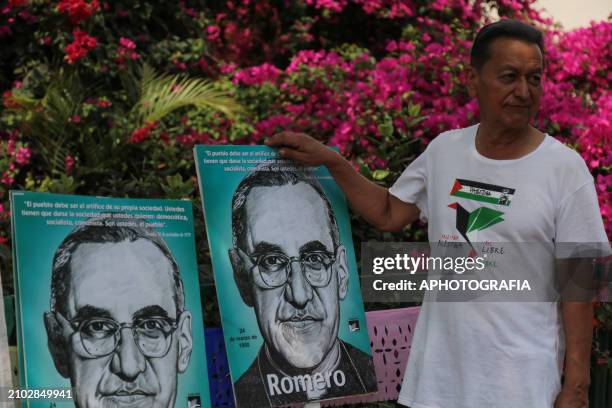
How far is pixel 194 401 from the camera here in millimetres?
2689

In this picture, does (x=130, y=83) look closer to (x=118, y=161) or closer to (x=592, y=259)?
(x=118, y=161)

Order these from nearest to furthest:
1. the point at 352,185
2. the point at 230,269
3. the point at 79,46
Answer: the point at 230,269, the point at 352,185, the point at 79,46

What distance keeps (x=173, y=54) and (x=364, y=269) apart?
3892mm

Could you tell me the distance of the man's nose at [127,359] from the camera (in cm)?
255

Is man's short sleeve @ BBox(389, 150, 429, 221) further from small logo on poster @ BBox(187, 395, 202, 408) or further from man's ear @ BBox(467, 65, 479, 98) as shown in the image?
small logo on poster @ BBox(187, 395, 202, 408)

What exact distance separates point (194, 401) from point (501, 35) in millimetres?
1445

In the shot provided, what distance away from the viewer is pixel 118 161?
237 inches

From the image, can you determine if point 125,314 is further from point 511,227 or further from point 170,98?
point 170,98

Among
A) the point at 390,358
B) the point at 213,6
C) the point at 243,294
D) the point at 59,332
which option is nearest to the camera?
the point at 59,332

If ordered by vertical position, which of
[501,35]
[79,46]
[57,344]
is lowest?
[57,344]

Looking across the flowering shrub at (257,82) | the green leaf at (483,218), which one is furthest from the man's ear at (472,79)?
the flowering shrub at (257,82)

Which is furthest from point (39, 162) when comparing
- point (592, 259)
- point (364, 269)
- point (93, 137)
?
point (592, 259)

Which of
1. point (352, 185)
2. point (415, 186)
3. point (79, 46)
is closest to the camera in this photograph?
point (415, 186)

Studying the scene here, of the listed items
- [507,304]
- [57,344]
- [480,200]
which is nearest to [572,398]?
[507,304]
